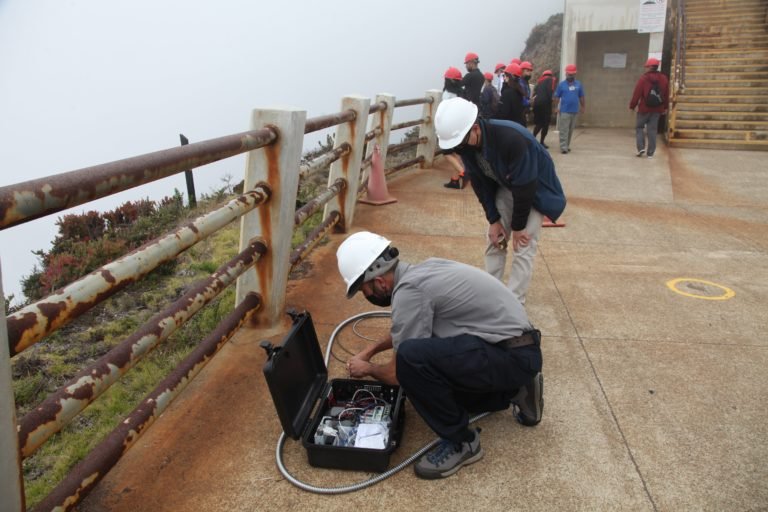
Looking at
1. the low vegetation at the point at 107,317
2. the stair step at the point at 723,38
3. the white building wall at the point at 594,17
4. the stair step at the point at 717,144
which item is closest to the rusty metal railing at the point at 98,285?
the low vegetation at the point at 107,317

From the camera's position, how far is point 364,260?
2770mm

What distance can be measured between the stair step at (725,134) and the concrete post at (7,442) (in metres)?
14.4

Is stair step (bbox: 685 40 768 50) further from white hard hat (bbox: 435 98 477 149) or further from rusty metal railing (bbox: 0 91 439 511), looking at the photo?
white hard hat (bbox: 435 98 477 149)

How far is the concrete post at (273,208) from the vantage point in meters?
3.68

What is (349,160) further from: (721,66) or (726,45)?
(726,45)

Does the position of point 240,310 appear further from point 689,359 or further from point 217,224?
point 689,359

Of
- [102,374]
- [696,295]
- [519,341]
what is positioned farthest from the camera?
[696,295]

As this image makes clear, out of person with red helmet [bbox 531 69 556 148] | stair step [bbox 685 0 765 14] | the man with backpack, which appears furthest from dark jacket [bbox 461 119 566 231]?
stair step [bbox 685 0 765 14]

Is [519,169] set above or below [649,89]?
below

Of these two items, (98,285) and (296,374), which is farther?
(296,374)

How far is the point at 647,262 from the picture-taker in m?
5.70

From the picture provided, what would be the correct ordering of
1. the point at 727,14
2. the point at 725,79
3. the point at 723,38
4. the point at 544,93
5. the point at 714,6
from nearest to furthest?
the point at 544,93, the point at 725,79, the point at 723,38, the point at 727,14, the point at 714,6

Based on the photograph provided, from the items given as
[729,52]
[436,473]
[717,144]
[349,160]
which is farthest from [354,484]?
[729,52]

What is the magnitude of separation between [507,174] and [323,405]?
6.31 ft
